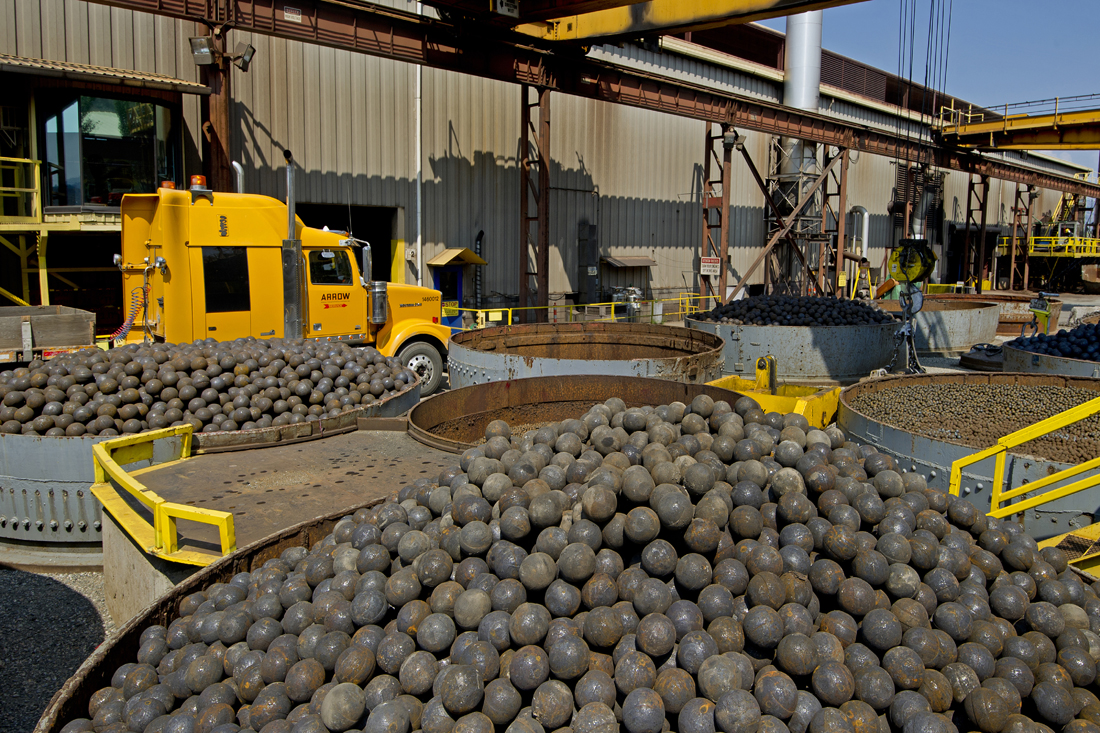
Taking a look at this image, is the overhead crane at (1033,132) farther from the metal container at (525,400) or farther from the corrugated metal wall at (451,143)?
the metal container at (525,400)

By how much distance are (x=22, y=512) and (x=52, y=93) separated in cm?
1120

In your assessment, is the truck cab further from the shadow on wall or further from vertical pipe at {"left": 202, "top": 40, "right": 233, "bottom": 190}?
the shadow on wall

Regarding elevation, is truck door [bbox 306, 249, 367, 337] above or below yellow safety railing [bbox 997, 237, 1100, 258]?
below

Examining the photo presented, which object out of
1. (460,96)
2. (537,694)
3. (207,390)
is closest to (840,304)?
(460,96)

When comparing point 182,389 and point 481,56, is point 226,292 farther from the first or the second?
point 481,56

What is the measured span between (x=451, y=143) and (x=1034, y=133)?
23.5 m

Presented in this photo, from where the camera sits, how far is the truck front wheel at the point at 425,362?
11.7 m

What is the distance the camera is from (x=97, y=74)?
12.5 meters

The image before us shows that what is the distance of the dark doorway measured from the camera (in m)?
18.7

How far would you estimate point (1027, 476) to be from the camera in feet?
18.4

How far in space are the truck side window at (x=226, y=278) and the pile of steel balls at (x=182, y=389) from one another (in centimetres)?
166

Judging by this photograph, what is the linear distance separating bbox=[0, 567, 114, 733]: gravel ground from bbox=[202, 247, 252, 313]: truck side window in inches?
178

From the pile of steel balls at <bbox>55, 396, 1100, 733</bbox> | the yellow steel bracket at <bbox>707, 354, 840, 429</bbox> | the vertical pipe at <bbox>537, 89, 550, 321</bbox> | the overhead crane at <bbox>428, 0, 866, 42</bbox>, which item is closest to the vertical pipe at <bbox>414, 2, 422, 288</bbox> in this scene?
the overhead crane at <bbox>428, 0, 866, 42</bbox>

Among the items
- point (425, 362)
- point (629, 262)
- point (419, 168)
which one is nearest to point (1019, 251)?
Result: point (629, 262)
